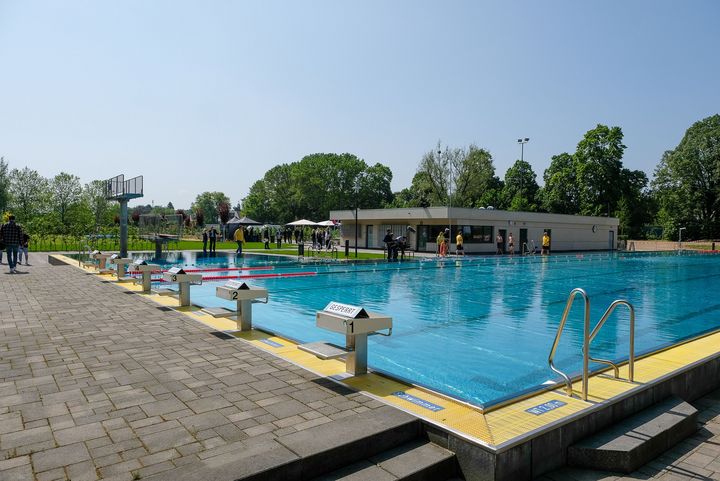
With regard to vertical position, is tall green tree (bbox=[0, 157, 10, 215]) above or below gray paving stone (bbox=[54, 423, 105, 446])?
above

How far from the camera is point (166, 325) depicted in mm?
7238

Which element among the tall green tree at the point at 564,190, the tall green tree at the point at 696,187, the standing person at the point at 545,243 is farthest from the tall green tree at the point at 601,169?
the standing person at the point at 545,243

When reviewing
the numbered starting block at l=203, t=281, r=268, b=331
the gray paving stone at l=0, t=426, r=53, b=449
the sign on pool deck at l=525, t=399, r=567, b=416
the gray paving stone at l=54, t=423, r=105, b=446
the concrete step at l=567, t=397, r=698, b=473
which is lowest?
the concrete step at l=567, t=397, r=698, b=473

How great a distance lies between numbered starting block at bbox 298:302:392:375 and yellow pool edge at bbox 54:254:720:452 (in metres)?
0.16

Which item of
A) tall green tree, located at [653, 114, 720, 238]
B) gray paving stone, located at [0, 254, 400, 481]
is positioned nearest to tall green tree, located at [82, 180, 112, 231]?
gray paving stone, located at [0, 254, 400, 481]

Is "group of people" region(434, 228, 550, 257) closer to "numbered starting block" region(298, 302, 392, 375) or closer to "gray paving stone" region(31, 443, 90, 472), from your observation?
"numbered starting block" region(298, 302, 392, 375)

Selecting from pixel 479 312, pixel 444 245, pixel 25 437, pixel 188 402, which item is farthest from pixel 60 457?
pixel 444 245

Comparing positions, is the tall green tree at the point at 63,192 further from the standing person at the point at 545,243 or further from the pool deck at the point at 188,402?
the pool deck at the point at 188,402

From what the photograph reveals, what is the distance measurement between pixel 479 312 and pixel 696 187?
59.7 m

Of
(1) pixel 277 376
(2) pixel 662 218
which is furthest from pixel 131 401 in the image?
(2) pixel 662 218

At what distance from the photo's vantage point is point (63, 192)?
1965 inches

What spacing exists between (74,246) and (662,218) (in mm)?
63224

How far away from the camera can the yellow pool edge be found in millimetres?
3600

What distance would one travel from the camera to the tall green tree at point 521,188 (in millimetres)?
64650
